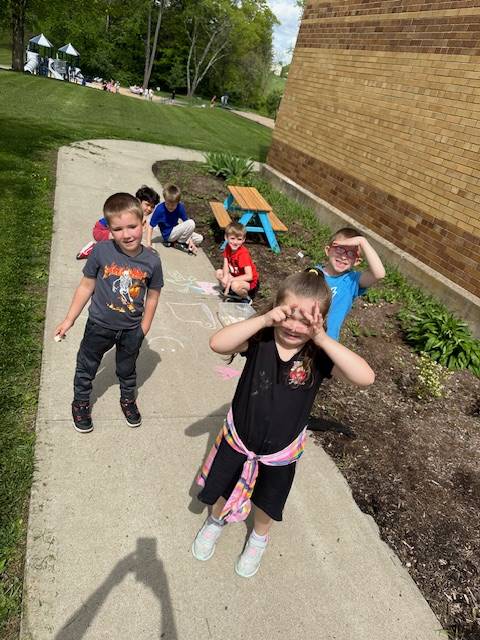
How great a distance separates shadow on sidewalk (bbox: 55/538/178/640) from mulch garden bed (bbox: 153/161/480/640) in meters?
1.59

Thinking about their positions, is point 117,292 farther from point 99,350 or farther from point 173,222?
point 173,222

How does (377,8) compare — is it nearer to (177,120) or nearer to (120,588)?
(120,588)

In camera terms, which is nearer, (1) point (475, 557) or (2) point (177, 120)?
(1) point (475, 557)

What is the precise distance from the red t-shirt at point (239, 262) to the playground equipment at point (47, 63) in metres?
35.6

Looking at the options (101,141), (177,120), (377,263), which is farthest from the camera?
(177,120)

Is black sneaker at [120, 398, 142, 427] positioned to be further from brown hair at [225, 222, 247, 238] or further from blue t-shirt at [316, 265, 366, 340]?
brown hair at [225, 222, 247, 238]

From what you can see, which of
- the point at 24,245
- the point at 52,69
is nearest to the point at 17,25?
the point at 52,69

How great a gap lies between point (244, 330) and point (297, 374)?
36 centimetres

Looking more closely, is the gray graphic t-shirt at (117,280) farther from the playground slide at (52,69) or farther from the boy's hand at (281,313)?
the playground slide at (52,69)

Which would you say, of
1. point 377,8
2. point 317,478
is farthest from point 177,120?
point 317,478

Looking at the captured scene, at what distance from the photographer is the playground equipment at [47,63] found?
34562 millimetres

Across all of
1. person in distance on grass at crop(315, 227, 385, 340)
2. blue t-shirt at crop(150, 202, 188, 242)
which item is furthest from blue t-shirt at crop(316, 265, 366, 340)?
blue t-shirt at crop(150, 202, 188, 242)

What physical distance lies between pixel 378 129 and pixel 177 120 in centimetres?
1692

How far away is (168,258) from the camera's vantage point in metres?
6.68
